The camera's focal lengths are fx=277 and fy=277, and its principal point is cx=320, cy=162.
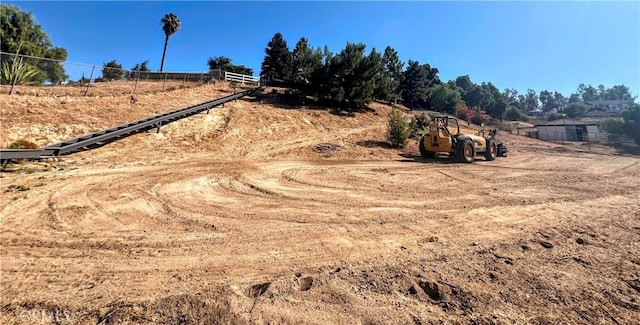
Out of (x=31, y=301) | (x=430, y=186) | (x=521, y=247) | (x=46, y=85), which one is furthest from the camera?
(x=46, y=85)

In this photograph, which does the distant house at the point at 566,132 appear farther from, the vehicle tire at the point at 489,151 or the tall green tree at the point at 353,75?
the vehicle tire at the point at 489,151

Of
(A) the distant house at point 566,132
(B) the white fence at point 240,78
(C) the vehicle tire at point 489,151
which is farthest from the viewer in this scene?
(A) the distant house at point 566,132

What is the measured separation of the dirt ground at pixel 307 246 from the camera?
107 inches

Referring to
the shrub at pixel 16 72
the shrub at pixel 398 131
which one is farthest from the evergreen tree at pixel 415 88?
the shrub at pixel 16 72

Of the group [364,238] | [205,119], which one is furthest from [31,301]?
[205,119]

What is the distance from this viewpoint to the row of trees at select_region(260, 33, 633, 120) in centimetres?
2455

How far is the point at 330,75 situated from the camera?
24.3 meters

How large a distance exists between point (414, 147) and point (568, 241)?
12764mm

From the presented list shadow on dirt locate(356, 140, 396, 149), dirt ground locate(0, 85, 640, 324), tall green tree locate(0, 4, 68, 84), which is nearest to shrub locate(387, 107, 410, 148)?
shadow on dirt locate(356, 140, 396, 149)

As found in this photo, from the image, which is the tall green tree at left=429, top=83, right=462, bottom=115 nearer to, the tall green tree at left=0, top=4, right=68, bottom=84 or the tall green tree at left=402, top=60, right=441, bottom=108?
the tall green tree at left=402, top=60, right=441, bottom=108

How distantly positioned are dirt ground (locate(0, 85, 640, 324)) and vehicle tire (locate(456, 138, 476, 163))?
10.5 feet

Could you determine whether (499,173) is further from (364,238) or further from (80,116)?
(80,116)

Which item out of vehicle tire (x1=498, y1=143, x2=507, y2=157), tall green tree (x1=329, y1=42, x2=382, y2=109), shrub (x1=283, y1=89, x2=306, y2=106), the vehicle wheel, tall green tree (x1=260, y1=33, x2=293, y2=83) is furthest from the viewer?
tall green tree (x1=260, y1=33, x2=293, y2=83)

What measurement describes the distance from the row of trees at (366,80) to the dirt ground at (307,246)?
54.2ft
